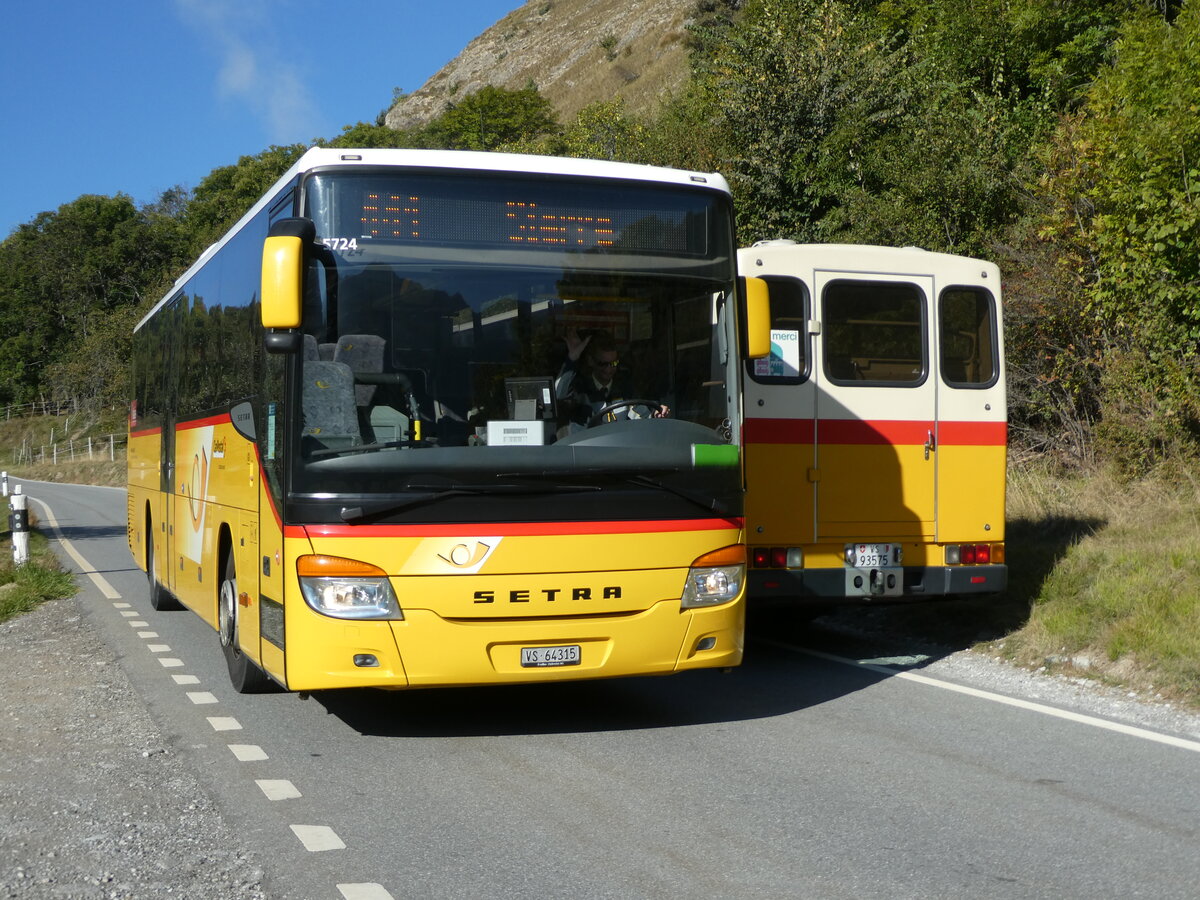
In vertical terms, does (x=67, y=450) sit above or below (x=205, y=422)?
below

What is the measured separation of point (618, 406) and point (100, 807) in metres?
3.25

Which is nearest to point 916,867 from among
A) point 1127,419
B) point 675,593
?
point 675,593

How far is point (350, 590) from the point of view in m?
6.93

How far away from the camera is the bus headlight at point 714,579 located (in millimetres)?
7484

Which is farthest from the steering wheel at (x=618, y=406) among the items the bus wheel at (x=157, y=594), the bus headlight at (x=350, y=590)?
the bus wheel at (x=157, y=594)

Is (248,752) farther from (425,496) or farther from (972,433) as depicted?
(972,433)

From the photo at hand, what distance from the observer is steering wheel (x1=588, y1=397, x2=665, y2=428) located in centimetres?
730

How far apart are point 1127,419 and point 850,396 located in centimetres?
705

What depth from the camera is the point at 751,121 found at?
25.4m

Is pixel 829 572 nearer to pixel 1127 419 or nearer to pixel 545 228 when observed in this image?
pixel 545 228

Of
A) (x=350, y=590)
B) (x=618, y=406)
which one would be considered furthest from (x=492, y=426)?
(x=350, y=590)

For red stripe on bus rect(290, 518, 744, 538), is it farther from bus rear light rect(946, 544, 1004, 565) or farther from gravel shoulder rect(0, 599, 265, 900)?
bus rear light rect(946, 544, 1004, 565)

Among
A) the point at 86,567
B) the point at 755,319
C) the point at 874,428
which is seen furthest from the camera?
the point at 86,567

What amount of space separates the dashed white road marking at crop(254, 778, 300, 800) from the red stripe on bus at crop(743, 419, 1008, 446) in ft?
14.5
